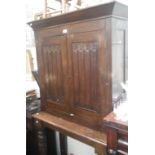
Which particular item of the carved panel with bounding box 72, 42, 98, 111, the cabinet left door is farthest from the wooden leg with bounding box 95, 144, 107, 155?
the cabinet left door

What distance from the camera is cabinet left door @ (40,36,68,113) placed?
4.59ft

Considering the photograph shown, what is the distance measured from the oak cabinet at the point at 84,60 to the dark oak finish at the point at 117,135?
0.17 m

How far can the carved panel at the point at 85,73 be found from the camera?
119 cm

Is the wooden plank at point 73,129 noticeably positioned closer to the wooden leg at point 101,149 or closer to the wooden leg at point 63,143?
the wooden leg at point 101,149

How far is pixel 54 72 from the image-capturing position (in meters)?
1.49

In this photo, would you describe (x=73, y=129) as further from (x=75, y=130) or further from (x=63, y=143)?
(x=63, y=143)

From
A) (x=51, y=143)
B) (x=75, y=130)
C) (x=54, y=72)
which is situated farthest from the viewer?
(x=51, y=143)

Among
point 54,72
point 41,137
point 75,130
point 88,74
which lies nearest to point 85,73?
point 88,74

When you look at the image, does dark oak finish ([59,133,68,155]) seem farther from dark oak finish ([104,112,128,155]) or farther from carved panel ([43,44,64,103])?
dark oak finish ([104,112,128,155])

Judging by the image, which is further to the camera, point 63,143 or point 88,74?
point 63,143

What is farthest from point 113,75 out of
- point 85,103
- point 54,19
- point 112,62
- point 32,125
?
point 32,125

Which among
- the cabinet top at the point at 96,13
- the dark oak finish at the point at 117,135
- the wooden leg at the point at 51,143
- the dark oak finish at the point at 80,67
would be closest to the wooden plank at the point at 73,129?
the dark oak finish at the point at 80,67

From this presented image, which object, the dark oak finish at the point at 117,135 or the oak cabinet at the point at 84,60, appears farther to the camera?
the oak cabinet at the point at 84,60
